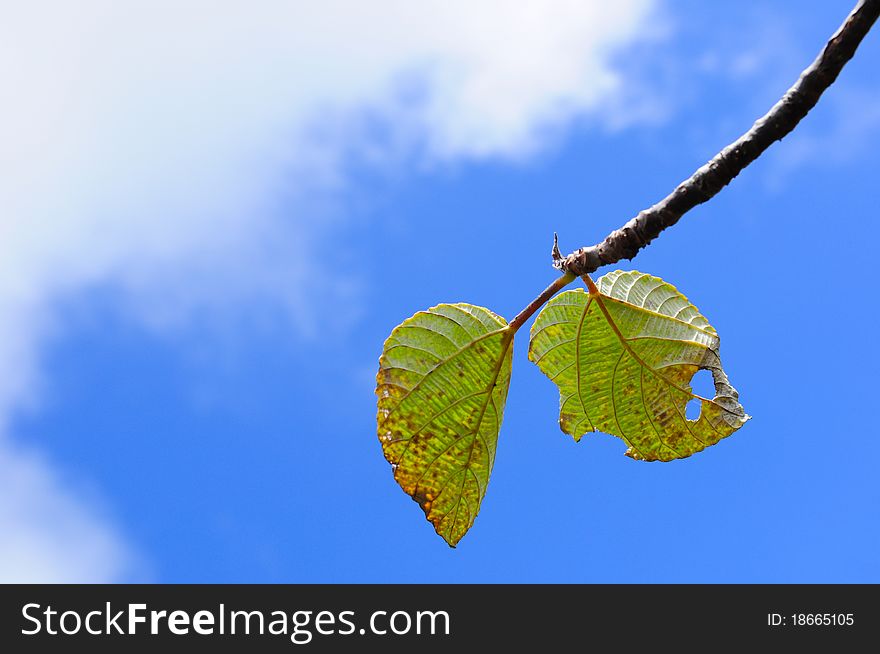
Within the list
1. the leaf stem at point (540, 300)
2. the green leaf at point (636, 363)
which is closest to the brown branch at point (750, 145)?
the leaf stem at point (540, 300)

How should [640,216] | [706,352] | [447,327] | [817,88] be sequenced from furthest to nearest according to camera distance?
[706,352]
[447,327]
[640,216]
[817,88]

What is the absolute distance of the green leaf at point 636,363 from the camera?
2957 millimetres

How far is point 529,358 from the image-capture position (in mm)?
3111

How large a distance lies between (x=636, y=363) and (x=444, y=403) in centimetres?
69

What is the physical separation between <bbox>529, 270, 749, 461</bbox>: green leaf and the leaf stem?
11 cm

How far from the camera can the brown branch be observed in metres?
1.87

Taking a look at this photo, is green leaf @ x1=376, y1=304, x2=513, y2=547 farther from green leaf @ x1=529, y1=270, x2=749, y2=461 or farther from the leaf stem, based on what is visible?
green leaf @ x1=529, y1=270, x2=749, y2=461

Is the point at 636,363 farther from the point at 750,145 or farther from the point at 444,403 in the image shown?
the point at 750,145

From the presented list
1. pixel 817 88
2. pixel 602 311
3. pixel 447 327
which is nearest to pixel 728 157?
pixel 817 88

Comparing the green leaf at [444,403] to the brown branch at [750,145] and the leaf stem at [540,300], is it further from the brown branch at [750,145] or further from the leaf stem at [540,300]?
the brown branch at [750,145]

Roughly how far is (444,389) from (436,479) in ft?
1.03

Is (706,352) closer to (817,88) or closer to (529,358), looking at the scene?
(529,358)

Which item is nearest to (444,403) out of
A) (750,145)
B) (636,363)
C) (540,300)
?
(540,300)

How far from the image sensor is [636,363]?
3.03 meters
